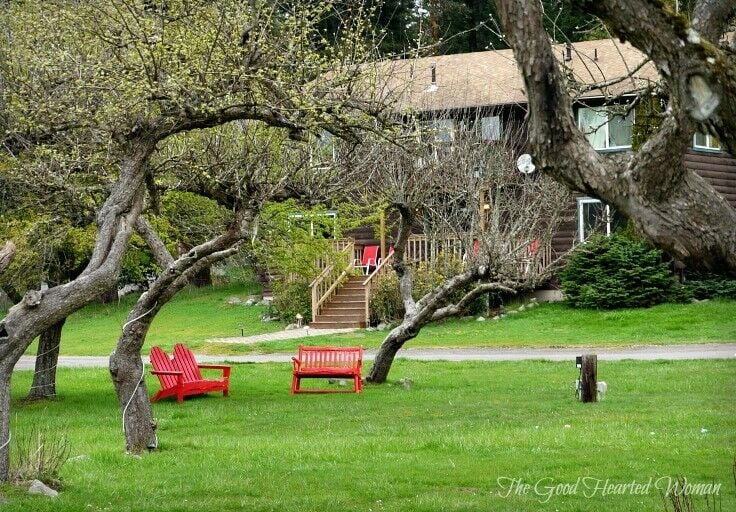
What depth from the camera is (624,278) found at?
3438cm

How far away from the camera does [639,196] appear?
18.9 feet

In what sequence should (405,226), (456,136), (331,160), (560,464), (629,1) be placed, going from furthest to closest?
(456,136) → (405,226) → (331,160) → (560,464) → (629,1)

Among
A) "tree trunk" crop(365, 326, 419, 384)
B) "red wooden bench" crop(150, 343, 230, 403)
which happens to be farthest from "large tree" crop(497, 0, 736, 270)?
"tree trunk" crop(365, 326, 419, 384)

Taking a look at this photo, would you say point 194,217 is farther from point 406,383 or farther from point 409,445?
point 409,445

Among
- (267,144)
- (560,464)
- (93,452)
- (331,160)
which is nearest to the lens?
(560,464)

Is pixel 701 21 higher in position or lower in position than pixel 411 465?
higher

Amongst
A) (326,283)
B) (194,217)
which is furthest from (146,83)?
(326,283)

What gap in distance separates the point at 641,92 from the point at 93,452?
24.5 feet

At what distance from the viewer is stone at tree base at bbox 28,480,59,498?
9652mm

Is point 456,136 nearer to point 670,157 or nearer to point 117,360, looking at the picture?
point 117,360

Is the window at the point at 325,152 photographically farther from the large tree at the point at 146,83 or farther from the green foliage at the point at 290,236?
the large tree at the point at 146,83

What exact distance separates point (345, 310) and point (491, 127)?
25.7ft

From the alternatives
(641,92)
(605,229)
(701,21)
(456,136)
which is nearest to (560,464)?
(641,92)

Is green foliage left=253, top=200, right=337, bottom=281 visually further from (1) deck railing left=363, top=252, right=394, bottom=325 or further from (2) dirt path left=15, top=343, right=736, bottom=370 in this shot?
(1) deck railing left=363, top=252, right=394, bottom=325
